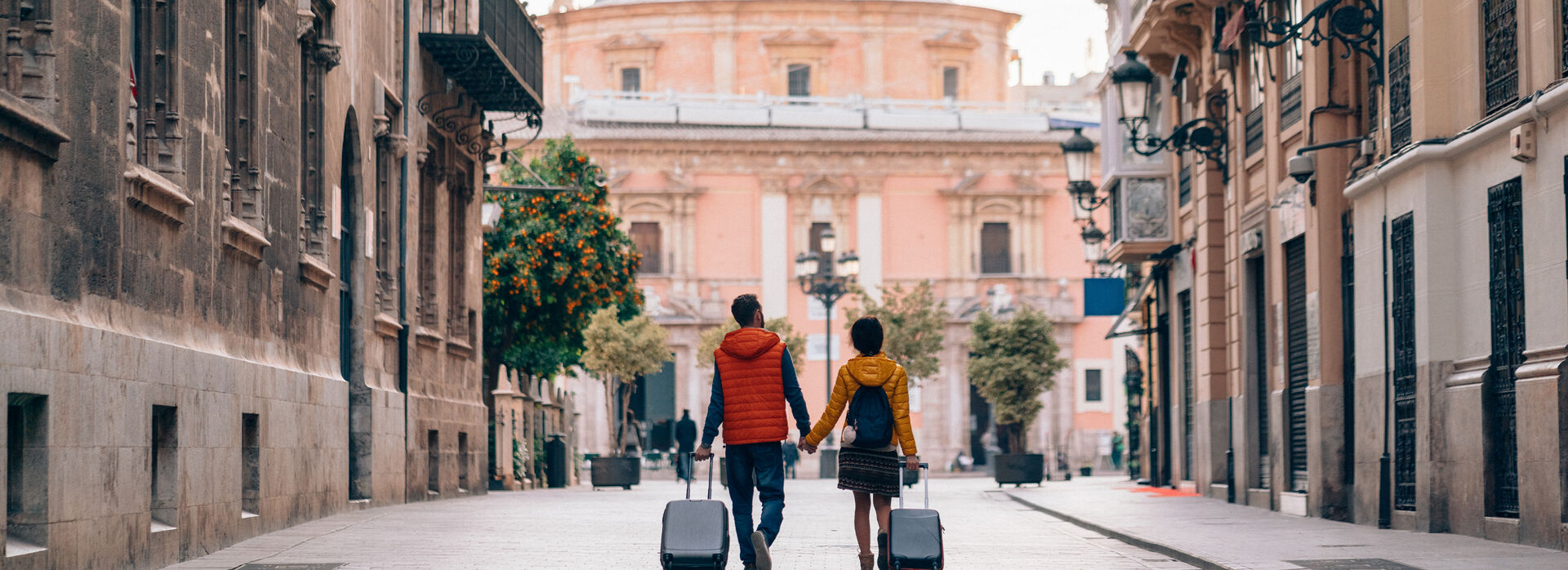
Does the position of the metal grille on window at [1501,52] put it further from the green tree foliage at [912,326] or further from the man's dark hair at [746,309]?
the green tree foliage at [912,326]

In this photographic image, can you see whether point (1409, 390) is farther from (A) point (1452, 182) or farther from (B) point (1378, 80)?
(B) point (1378, 80)

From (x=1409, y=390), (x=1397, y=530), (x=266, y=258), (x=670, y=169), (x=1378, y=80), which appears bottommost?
(x=1397, y=530)

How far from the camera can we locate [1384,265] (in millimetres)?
17281

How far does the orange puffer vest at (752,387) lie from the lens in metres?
10.9

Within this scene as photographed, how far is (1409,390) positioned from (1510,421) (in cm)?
208

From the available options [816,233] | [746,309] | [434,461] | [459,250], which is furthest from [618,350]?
[746,309]

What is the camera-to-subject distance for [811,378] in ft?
191

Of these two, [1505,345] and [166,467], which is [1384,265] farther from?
[166,467]

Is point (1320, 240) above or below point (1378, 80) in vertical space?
below

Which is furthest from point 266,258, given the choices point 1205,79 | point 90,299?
point 1205,79

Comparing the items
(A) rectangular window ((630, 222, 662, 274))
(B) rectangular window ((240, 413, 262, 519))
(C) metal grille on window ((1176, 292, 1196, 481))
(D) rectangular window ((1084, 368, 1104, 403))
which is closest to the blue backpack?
(B) rectangular window ((240, 413, 262, 519))

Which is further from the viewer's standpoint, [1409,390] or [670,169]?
[670,169]

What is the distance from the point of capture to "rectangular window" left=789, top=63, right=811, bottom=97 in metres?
63.8

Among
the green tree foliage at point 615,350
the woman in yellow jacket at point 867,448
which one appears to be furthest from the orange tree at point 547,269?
the woman in yellow jacket at point 867,448
